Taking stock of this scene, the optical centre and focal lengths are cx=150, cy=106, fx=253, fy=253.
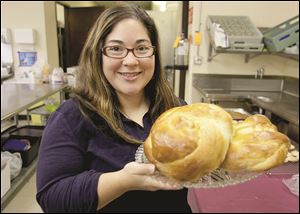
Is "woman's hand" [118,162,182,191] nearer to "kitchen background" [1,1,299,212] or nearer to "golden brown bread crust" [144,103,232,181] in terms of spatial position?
"golden brown bread crust" [144,103,232,181]

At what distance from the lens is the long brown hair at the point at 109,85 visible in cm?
58

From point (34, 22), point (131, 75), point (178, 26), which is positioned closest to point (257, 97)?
point (131, 75)

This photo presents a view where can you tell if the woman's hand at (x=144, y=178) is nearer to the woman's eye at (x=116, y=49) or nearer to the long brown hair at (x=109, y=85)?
the long brown hair at (x=109, y=85)

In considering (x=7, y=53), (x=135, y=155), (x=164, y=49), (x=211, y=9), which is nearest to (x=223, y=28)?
(x=211, y=9)

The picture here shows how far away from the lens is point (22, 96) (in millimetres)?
2061

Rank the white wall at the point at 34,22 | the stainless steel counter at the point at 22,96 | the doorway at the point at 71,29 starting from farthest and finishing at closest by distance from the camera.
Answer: the doorway at the point at 71,29 → the white wall at the point at 34,22 → the stainless steel counter at the point at 22,96

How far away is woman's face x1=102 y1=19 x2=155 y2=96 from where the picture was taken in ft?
1.69

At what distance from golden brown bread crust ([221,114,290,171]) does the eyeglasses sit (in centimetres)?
23

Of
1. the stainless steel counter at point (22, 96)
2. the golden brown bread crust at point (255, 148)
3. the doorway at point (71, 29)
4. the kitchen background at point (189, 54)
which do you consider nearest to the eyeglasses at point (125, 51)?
the kitchen background at point (189, 54)

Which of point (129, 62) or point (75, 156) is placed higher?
point (129, 62)

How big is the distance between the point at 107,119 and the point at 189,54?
1.41 feet

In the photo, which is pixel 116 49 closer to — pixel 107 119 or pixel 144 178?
pixel 107 119

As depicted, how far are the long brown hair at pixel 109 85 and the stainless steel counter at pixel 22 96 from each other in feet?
3.81

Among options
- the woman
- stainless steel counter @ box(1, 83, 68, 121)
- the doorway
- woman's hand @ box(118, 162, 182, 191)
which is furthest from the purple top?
the doorway
